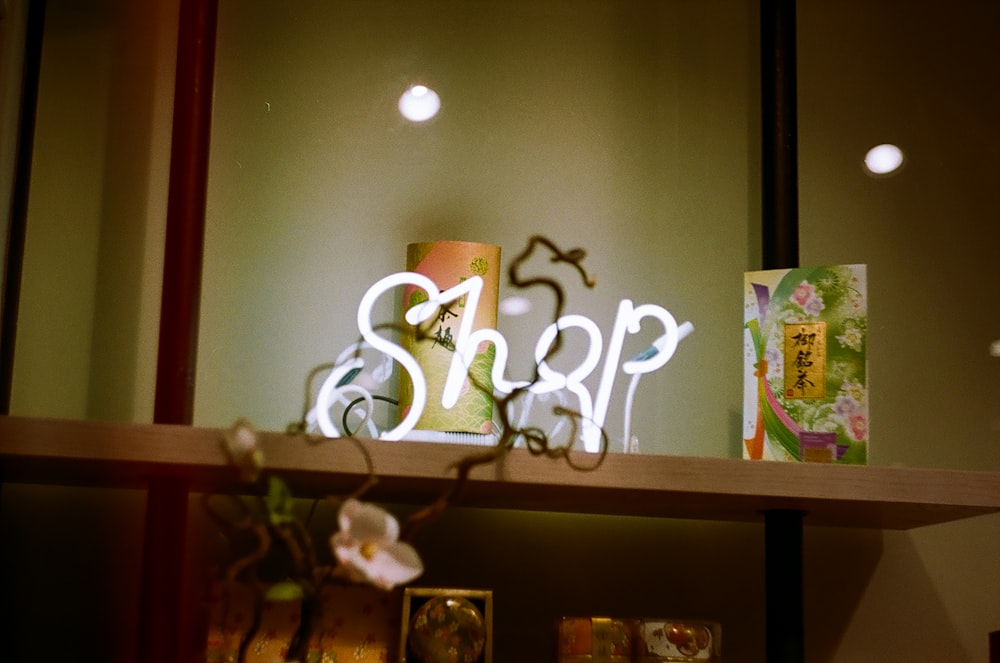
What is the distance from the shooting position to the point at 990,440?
2.08 metres

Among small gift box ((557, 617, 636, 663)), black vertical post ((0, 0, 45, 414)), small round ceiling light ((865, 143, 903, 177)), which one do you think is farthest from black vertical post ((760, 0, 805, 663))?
black vertical post ((0, 0, 45, 414))

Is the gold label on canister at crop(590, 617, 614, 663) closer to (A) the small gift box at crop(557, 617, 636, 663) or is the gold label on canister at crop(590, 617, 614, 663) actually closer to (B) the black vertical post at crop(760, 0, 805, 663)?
(A) the small gift box at crop(557, 617, 636, 663)

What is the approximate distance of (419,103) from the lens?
6.69 feet

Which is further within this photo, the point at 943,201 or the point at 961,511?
the point at 943,201

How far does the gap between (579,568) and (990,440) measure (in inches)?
32.7

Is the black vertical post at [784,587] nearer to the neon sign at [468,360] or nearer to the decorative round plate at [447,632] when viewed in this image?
the neon sign at [468,360]

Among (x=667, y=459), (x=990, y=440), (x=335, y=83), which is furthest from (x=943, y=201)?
(x=335, y=83)

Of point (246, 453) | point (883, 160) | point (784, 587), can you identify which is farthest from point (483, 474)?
point (883, 160)

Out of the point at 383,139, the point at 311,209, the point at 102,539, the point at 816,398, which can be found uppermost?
the point at 383,139

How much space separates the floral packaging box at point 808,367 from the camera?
5.56 feet

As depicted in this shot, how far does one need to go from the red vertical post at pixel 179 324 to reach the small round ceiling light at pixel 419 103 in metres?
0.37

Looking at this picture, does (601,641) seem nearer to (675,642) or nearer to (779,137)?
(675,642)

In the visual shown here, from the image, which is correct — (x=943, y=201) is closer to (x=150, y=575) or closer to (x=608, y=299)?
(x=608, y=299)

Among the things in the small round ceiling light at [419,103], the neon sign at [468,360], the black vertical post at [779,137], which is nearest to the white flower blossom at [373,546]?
the neon sign at [468,360]
